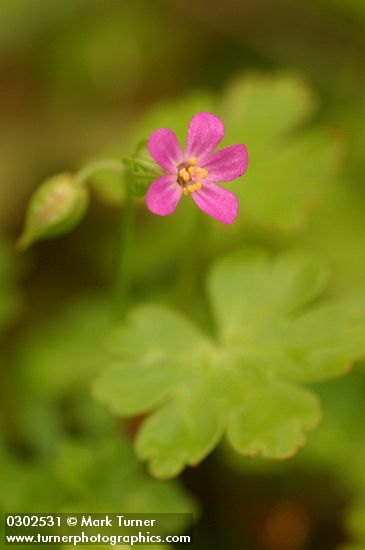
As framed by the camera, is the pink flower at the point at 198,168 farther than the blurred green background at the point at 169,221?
No

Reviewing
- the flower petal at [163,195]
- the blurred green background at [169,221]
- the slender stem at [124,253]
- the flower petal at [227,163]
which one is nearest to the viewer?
the flower petal at [163,195]

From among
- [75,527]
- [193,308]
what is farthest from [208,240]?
[75,527]

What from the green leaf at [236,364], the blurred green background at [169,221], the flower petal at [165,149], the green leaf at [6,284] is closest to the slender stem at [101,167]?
the flower petal at [165,149]

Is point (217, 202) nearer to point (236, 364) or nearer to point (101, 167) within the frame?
point (101, 167)

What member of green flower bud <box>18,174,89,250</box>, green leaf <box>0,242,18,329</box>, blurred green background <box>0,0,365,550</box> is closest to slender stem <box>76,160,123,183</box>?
green flower bud <box>18,174,89,250</box>

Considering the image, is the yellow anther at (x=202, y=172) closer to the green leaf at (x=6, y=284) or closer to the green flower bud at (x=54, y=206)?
the green flower bud at (x=54, y=206)

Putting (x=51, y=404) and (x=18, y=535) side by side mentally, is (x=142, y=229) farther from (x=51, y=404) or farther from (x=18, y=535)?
(x=18, y=535)
